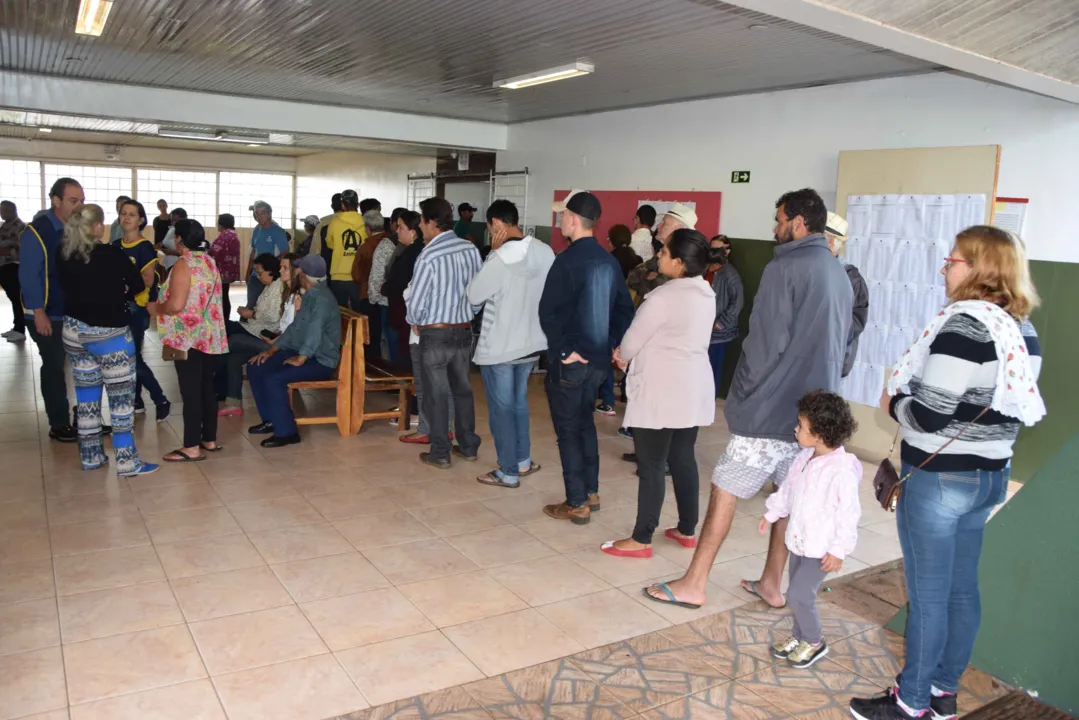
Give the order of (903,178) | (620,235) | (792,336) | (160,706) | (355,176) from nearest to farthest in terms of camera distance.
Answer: (160,706) < (792,336) < (903,178) < (620,235) < (355,176)

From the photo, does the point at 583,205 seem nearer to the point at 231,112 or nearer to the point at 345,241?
the point at 345,241

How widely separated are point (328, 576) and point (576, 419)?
4.55ft

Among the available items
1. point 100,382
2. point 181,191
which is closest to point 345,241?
point 100,382

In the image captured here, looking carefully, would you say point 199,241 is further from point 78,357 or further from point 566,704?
point 566,704

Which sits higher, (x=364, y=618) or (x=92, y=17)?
(x=92, y=17)

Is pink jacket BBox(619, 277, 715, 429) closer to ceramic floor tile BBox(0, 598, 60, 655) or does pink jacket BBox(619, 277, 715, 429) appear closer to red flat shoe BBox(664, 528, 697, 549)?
red flat shoe BBox(664, 528, 697, 549)

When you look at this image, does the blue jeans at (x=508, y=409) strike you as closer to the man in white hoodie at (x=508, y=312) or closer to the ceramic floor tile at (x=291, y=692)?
the man in white hoodie at (x=508, y=312)

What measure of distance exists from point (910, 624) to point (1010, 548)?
62 cm

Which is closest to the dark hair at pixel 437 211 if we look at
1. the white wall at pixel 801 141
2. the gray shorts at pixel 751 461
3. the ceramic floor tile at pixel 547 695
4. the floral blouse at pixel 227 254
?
the gray shorts at pixel 751 461

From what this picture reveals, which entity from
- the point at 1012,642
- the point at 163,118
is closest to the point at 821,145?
the point at 1012,642

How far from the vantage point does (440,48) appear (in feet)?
20.2

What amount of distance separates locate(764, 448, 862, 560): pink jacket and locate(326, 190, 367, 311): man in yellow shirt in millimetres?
5350

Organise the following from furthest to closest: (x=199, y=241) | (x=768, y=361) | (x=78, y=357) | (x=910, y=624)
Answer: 1. (x=199, y=241)
2. (x=78, y=357)
3. (x=768, y=361)
4. (x=910, y=624)

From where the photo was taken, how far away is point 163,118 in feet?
28.1
